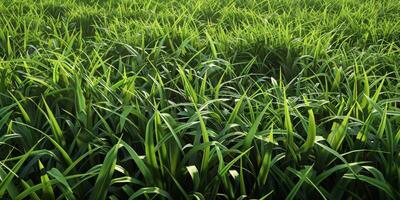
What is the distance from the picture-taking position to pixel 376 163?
1196 mm

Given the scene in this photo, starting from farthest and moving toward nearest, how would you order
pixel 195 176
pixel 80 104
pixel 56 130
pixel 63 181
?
pixel 80 104, pixel 56 130, pixel 195 176, pixel 63 181

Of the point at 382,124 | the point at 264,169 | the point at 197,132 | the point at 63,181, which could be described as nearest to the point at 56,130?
the point at 63,181

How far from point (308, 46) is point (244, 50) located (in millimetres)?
281

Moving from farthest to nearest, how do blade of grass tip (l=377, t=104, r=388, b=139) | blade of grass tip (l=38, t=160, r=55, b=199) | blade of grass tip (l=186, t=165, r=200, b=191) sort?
blade of grass tip (l=377, t=104, r=388, b=139), blade of grass tip (l=186, t=165, r=200, b=191), blade of grass tip (l=38, t=160, r=55, b=199)

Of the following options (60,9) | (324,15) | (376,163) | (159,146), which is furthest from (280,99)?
(60,9)

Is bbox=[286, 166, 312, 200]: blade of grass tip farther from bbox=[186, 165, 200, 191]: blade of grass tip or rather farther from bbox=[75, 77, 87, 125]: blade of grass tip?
bbox=[75, 77, 87, 125]: blade of grass tip

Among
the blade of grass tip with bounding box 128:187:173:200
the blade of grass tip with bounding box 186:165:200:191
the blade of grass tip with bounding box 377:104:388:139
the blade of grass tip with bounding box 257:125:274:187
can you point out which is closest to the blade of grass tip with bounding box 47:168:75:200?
the blade of grass tip with bounding box 128:187:173:200

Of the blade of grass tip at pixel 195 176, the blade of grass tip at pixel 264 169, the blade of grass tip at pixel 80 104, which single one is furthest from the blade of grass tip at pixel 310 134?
the blade of grass tip at pixel 80 104

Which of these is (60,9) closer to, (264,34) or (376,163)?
(264,34)

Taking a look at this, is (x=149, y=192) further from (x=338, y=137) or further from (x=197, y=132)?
(x=338, y=137)

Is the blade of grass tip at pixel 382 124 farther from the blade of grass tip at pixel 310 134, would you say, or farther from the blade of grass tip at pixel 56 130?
the blade of grass tip at pixel 56 130

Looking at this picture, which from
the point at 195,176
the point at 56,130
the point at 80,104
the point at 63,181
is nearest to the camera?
the point at 63,181

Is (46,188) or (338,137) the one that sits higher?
(46,188)

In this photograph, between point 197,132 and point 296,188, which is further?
point 197,132
